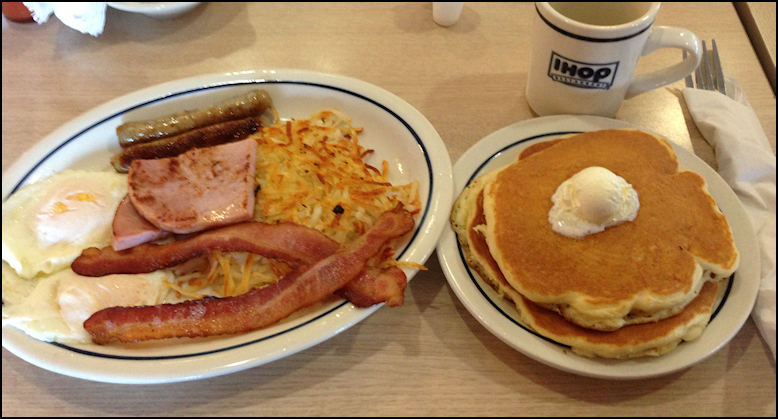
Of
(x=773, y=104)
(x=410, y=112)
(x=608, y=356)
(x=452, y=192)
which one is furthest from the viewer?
(x=773, y=104)

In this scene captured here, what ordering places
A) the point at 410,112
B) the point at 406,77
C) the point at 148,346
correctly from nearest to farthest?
the point at 148,346 < the point at 410,112 < the point at 406,77

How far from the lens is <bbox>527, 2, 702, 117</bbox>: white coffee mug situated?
137 centimetres

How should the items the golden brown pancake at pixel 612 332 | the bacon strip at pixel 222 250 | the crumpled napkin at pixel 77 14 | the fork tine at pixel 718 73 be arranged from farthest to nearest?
the crumpled napkin at pixel 77 14, the fork tine at pixel 718 73, the bacon strip at pixel 222 250, the golden brown pancake at pixel 612 332

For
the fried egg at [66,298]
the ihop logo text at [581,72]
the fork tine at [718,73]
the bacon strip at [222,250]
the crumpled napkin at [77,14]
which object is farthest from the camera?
the crumpled napkin at [77,14]

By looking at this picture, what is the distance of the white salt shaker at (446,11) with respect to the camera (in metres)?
2.12

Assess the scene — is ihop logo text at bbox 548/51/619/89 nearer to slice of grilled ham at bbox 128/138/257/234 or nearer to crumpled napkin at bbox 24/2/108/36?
slice of grilled ham at bbox 128/138/257/234

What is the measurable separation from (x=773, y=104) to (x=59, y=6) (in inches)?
117

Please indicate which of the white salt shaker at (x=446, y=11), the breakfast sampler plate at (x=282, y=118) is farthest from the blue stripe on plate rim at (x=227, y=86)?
the white salt shaker at (x=446, y=11)

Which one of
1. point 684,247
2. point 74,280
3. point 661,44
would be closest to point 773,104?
point 661,44

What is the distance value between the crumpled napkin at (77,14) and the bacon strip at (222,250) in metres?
1.27

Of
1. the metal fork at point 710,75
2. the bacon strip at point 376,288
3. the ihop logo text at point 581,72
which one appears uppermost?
the ihop logo text at point 581,72

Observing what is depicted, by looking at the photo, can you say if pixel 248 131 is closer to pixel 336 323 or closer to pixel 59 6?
pixel 336 323

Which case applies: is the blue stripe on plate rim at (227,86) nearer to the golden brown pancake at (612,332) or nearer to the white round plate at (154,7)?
the golden brown pancake at (612,332)

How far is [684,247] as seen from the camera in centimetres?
119
